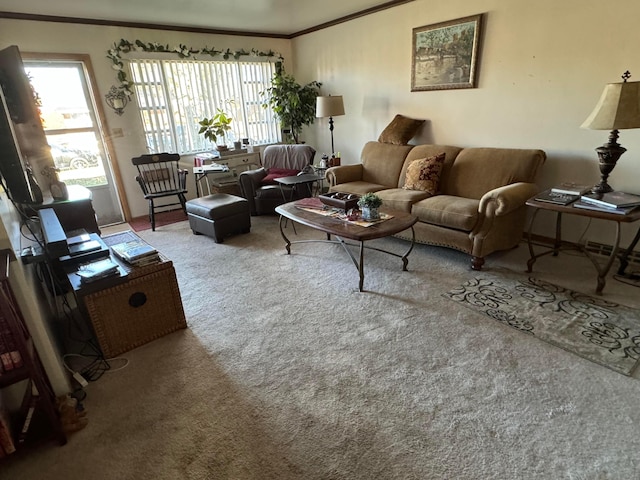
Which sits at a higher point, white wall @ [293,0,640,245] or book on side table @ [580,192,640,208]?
white wall @ [293,0,640,245]

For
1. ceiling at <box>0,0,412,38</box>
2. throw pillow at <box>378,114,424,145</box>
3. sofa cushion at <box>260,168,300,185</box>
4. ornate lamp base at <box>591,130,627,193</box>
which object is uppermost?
ceiling at <box>0,0,412,38</box>

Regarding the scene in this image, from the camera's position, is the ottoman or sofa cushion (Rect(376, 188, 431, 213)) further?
the ottoman

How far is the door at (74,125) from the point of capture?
4.11m

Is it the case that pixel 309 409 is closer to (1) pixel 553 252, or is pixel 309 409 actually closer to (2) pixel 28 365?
(2) pixel 28 365

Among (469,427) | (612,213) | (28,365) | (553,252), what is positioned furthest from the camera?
(553,252)

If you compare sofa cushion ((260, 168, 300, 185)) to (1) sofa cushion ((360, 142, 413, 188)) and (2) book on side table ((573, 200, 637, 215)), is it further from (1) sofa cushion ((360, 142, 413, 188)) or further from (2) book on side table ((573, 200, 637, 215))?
(2) book on side table ((573, 200, 637, 215))

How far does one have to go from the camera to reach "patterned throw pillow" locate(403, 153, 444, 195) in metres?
3.52

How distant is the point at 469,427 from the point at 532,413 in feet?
1.03

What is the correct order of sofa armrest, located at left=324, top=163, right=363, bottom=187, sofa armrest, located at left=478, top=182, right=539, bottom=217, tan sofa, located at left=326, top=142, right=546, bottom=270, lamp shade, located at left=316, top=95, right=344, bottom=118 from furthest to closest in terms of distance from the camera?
lamp shade, located at left=316, top=95, right=344, bottom=118, sofa armrest, located at left=324, top=163, right=363, bottom=187, tan sofa, located at left=326, top=142, right=546, bottom=270, sofa armrest, located at left=478, top=182, right=539, bottom=217

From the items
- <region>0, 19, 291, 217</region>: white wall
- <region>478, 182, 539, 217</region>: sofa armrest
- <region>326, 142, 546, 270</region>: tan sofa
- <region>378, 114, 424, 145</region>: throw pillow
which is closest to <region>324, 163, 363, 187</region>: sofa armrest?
<region>326, 142, 546, 270</region>: tan sofa

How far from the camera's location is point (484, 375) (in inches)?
71.4

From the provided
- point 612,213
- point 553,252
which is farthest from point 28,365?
point 553,252

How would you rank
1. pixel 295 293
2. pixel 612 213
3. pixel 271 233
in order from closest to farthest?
pixel 612 213 → pixel 295 293 → pixel 271 233

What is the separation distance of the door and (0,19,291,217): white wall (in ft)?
0.39
